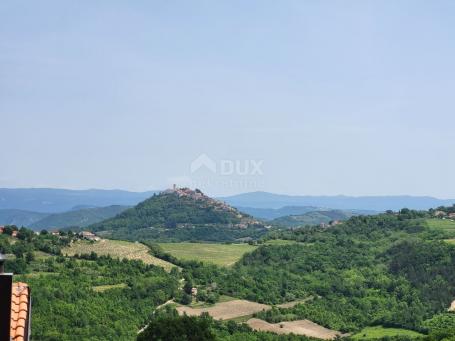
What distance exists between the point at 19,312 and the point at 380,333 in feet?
257

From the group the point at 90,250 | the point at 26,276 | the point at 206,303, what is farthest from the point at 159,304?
the point at 90,250

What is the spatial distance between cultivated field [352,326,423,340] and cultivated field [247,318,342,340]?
285 centimetres

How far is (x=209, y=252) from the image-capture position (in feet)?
430

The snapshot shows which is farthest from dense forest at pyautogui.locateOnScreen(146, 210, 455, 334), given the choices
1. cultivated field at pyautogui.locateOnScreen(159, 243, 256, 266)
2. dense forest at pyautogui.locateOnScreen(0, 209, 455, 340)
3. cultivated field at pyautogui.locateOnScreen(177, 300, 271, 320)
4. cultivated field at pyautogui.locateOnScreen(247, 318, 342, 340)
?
cultivated field at pyautogui.locateOnScreen(159, 243, 256, 266)

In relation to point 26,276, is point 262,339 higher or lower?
lower

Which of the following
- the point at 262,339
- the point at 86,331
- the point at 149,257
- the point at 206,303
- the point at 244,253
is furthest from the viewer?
the point at 244,253

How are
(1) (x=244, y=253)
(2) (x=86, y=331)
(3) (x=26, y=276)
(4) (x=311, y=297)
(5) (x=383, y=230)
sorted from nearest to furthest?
(2) (x=86, y=331), (3) (x=26, y=276), (4) (x=311, y=297), (1) (x=244, y=253), (5) (x=383, y=230)

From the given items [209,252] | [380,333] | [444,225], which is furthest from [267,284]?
[444,225]

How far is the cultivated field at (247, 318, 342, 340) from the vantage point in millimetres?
77500

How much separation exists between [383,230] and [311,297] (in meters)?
43.3

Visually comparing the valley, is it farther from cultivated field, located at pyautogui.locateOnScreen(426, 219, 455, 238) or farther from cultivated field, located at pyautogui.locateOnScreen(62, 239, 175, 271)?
cultivated field, located at pyautogui.locateOnScreen(426, 219, 455, 238)

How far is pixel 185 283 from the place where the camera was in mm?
94062

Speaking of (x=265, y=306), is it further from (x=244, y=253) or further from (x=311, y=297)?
(x=244, y=253)

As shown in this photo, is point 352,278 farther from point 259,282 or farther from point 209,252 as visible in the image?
point 209,252
